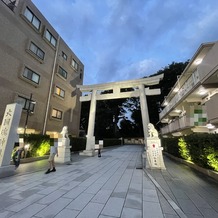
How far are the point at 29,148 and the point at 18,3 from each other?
41.1 ft

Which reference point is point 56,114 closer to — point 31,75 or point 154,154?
point 31,75

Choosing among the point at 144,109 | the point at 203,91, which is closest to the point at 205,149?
the point at 144,109

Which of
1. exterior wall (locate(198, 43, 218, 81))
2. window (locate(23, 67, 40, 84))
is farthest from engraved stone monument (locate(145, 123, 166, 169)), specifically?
window (locate(23, 67, 40, 84))

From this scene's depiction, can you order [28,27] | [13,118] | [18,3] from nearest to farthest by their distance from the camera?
[13,118], [18,3], [28,27]

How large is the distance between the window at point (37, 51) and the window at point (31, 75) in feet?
6.39

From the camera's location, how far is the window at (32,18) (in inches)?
501

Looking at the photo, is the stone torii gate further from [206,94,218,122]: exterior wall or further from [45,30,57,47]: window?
[45,30,57,47]: window

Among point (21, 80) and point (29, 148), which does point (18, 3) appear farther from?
point (29, 148)

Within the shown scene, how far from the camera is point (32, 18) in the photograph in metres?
13.3

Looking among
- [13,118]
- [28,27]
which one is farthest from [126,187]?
[28,27]

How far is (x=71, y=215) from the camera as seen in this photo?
8.96 feet

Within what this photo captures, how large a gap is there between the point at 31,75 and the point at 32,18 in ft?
18.7

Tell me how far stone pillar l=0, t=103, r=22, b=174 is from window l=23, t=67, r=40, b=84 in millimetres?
7374

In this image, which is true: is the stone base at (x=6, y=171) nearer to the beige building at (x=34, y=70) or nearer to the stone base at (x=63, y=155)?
the stone base at (x=63, y=155)
